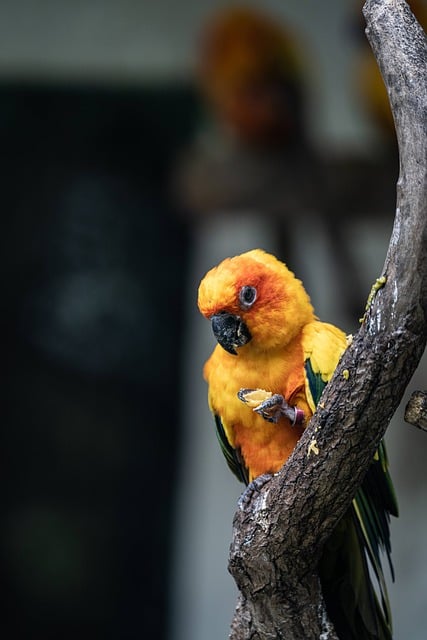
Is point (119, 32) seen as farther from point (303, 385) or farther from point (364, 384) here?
point (364, 384)

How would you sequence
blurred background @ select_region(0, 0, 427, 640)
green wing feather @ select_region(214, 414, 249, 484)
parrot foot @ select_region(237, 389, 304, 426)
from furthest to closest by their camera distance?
blurred background @ select_region(0, 0, 427, 640)
green wing feather @ select_region(214, 414, 249, 484)
parrot foot @ select_region(237, 389, 304, 426)

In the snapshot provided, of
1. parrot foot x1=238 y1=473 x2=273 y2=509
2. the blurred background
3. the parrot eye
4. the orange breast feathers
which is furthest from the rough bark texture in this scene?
the blurred background

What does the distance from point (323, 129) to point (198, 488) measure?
4.16 ft

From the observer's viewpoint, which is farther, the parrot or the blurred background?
the blurred background

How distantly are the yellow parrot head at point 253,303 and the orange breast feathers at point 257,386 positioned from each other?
0.09 feet

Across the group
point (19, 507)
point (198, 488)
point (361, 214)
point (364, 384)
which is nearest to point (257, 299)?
point (364, 384)

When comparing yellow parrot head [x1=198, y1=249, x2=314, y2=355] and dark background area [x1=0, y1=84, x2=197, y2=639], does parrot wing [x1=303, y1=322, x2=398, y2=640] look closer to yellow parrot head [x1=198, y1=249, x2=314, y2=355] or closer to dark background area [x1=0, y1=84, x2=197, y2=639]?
yellow parrot head [x1=198, y1=249, x2=314, y2=355]

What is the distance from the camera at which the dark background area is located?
3191 millimetres

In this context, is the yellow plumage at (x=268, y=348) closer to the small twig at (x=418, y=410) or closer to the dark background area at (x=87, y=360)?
the small twig at (x=418, y=410)

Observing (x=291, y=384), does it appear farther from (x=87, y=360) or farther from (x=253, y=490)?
(x=87, y=360)

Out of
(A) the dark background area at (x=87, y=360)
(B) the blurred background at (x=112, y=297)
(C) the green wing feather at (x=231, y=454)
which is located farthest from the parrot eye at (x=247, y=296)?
(A) the dark background area at (x=87, y=360)

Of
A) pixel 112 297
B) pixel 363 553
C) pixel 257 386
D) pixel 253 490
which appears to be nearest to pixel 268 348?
pixel 257 386

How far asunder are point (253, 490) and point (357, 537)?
188 mm

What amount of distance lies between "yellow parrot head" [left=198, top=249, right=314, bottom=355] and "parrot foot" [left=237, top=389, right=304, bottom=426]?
97 mm
